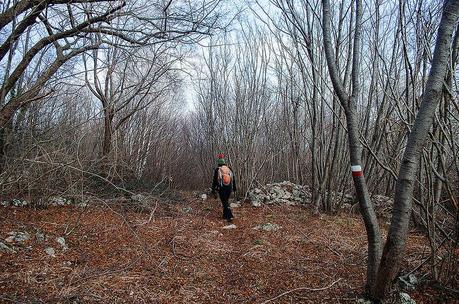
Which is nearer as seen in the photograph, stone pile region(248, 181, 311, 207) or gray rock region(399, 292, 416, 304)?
gray rock region(399, 292, 416, 304)

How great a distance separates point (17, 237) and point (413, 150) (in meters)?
4.82

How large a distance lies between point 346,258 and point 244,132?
550 cm

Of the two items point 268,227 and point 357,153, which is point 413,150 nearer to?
point 357,153

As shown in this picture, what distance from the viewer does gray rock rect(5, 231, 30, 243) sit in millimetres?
4098

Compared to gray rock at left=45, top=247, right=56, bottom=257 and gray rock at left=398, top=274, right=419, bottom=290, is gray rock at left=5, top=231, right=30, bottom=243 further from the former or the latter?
gray rock at left=398, top=274, right=419, bottom=290

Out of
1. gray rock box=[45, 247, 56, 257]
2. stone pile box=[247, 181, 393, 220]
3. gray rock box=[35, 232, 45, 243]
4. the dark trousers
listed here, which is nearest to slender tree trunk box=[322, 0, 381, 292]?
gray rock box=[45, 247, 56, 257]

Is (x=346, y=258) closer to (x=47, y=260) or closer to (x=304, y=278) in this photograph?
Result: (x=304, y=278)

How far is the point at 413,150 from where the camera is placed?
2381 mm

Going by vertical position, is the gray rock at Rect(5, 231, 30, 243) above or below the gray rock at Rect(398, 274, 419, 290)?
above

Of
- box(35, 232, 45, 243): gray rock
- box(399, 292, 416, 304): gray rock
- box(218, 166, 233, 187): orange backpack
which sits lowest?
box(399, 292, 416, 304): gray rock

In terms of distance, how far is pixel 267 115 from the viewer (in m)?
10.5

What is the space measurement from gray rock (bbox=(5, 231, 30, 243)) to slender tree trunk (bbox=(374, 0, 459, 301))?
4.35m

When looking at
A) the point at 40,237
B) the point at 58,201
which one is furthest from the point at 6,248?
the point at 58,201

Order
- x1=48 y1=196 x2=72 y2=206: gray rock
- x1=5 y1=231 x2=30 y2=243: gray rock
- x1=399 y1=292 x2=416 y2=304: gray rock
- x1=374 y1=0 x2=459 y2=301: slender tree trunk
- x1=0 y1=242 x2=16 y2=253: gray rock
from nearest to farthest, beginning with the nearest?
x1=374 y1=0 x2=459 y2=301: slender tree trunk, x1=399 y1=292 x2=416 y2=304: gray rock, x1=0 y1=242 x2=16 y2=253: gray rock, x1=5 y1=231 x2=30 y2=243: gray rock, x1=48 y1=196 x2=72 y2=206: gray rock
